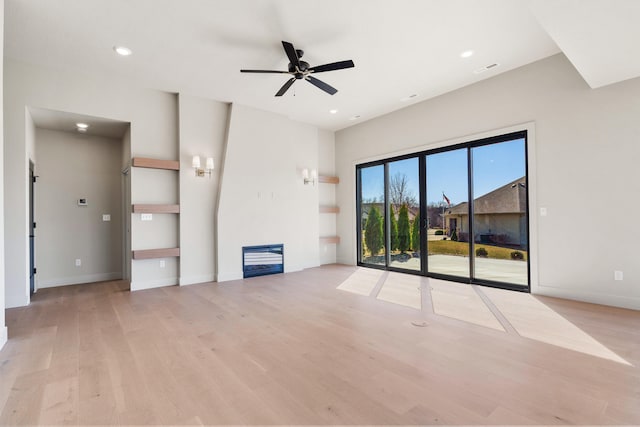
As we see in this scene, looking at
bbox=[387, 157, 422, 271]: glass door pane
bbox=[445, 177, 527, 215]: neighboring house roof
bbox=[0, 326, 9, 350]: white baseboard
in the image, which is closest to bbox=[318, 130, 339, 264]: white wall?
bbox=[387, 157, 422, 271]: glass door pane

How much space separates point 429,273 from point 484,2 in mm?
4329

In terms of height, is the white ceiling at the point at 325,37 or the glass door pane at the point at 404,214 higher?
the white ceiling at the point at 325,37

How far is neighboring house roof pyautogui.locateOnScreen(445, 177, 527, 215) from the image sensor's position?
15.9 ft

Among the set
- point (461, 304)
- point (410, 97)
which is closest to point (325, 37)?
point (410, 97)

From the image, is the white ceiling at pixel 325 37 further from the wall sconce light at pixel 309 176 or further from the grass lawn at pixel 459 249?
the grass lawn at pixel 459 249

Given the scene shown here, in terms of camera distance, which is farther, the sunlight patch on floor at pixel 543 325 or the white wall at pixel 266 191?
the white wall at pixel 266 191

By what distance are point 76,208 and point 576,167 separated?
8039 millimetres

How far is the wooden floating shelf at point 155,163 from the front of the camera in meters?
4.99

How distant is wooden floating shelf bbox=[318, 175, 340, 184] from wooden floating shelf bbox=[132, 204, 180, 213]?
3.31 metres

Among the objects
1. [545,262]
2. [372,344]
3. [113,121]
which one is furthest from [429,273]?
[113,121]

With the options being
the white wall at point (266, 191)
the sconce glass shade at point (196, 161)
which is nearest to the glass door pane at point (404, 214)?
the white wall at point (266, 191)

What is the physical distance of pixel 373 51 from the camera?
13.5 ft

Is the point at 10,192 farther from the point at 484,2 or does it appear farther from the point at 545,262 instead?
the point at 545,262

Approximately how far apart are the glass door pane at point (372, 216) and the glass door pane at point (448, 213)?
1.22 meters
